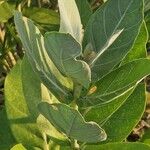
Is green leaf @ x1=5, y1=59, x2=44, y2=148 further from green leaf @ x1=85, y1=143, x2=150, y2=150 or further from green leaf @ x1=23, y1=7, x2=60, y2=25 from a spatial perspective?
green leaf @ x1=23, y1=7, x2=60, y2=25

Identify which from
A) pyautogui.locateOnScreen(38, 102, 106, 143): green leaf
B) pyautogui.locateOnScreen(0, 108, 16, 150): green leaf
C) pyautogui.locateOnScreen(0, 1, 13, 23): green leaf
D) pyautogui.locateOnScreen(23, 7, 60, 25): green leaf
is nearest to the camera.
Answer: pyautogui.locateOnScreen(38, 102, 106, 143): green leaf

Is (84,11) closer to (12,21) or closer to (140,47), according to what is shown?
(140,47)

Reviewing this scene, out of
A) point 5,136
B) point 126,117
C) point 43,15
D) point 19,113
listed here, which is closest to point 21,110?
point 19,113

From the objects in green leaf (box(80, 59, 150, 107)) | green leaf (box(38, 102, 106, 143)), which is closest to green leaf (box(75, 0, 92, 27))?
green leaf (box(80, 59, 150, 107))

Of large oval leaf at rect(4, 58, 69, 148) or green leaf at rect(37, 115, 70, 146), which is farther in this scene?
large oval leaf at rect(4, 58, 69, 148)

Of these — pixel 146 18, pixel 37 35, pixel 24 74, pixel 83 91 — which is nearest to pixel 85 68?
pixel 37 35

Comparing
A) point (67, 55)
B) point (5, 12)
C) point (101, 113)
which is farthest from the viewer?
point (5, 12)

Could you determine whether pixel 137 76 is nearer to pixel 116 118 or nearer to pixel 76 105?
pixel 76 105
